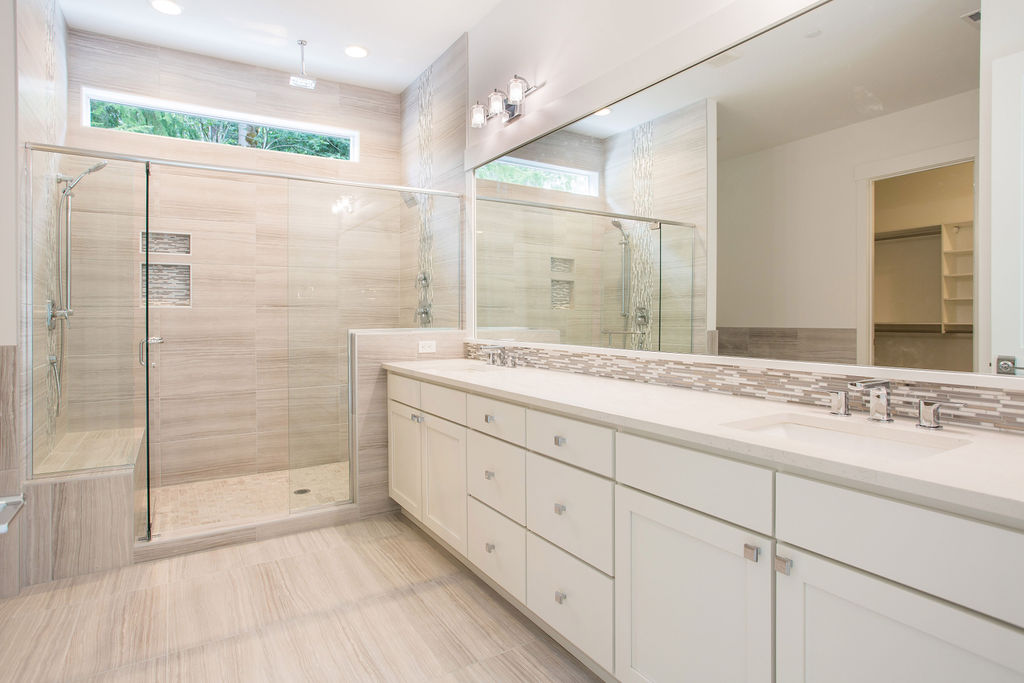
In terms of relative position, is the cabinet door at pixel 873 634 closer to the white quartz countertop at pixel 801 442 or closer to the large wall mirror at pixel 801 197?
the white quartz countertop at pixel 801 442

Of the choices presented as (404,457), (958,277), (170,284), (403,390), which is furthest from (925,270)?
(170,284)

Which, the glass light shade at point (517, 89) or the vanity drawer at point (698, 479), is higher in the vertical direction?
the glass light shade at point (517, 89)

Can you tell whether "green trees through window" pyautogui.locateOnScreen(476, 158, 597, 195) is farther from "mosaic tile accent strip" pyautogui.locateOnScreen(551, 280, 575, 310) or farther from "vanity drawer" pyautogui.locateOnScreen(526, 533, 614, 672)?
"vanity drawer" pyautogui.locateOnScreen(526, 533, 614, 672)

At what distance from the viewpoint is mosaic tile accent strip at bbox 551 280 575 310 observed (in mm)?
2701

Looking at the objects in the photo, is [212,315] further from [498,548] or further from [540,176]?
[498,548]

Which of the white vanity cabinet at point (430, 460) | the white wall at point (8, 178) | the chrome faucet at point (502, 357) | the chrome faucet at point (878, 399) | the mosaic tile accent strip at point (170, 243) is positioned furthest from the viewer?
the mosaic tile accent strip at point (170, 243)

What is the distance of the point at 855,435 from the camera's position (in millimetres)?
1376

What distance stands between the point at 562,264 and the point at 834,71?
1414 millimetres

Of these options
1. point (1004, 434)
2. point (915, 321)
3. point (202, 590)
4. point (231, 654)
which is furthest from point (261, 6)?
point (1004, 434)

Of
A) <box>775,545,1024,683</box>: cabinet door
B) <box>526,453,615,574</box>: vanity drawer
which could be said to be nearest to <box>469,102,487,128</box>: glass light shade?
<box>526,453,615,574</box>: vanity drawer

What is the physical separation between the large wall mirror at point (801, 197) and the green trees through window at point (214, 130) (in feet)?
7.63

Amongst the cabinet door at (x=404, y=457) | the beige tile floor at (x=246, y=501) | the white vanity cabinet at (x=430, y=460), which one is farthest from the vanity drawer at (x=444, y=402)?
the beige tile floor at (x=246, y=501)

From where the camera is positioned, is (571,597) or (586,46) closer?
(571,597)

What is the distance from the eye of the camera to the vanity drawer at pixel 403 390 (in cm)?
269
